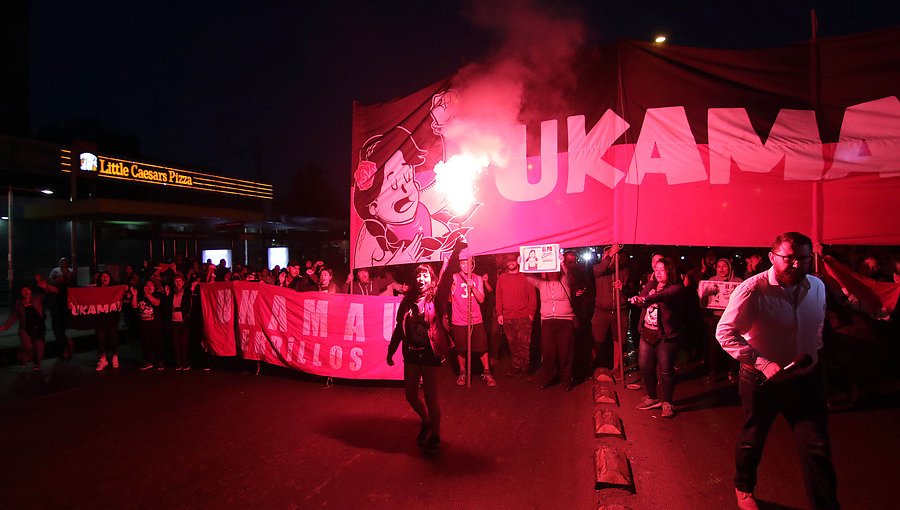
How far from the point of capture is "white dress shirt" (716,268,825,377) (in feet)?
11.0

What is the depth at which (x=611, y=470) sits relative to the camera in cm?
420

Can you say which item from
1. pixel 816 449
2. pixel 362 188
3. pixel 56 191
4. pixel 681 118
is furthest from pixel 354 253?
pixel 56 191

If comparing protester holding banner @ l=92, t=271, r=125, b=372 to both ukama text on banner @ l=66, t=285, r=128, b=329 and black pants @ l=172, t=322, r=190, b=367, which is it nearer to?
ukama text on banner @ l=66, t=285, r=128, b=329

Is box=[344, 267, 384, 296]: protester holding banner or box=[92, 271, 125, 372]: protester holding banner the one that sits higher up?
box=[344, 267, 384, 296]: protester holding banner

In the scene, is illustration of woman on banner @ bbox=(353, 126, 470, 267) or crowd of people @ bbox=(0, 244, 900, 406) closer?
crowd of people @ bbox=(0, 244, 900, 406)

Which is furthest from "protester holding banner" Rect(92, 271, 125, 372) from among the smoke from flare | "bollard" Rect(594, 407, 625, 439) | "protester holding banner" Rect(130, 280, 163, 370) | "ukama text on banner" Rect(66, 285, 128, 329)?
"bollard" Rect(594, 407, 625, 439)

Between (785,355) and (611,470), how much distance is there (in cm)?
170

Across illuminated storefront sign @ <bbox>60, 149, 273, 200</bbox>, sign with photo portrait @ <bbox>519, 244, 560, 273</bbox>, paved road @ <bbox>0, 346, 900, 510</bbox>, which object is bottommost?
paved road @ <bbox>0, 346, 900, 510</bbox>

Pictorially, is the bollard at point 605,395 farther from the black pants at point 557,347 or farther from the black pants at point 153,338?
the black pants at point 153,338

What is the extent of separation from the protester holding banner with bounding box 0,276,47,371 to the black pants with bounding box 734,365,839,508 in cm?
1105

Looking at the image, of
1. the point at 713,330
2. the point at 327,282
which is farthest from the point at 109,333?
the point at 713,330

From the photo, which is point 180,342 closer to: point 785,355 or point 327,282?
point 327,282

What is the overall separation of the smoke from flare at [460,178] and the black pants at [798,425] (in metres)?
4.34

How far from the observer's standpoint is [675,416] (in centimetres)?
573
